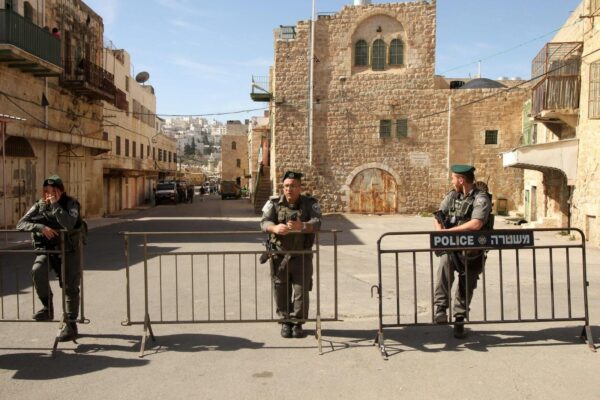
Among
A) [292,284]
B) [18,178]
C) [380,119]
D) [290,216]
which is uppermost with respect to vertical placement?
[380,119]

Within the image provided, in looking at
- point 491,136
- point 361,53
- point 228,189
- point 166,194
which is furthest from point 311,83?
point 228,189

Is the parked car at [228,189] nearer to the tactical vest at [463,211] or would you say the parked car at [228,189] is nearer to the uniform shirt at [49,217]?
the uniform shirt at [49,217]

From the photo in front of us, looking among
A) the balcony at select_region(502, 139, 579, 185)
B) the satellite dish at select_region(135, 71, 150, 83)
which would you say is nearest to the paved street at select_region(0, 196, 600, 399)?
the balcony at select_region(502, 139, 579, 185)

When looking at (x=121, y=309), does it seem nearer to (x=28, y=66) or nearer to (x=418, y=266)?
(x=418, y=266)

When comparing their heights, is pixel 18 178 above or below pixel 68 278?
above

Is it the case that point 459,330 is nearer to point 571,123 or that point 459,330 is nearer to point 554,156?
point 554,156

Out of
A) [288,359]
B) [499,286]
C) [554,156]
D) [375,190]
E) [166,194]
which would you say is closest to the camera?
[288,359]

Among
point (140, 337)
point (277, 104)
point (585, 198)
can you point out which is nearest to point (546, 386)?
point (140, 337)

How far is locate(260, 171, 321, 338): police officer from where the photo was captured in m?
5.97

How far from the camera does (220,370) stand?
496cm

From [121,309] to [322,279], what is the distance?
3.71m

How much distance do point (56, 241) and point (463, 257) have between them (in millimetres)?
4379

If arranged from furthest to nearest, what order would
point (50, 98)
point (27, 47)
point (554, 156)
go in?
point (50, 98) → point (27, 47) → point (554, 156)

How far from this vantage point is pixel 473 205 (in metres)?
5.95
